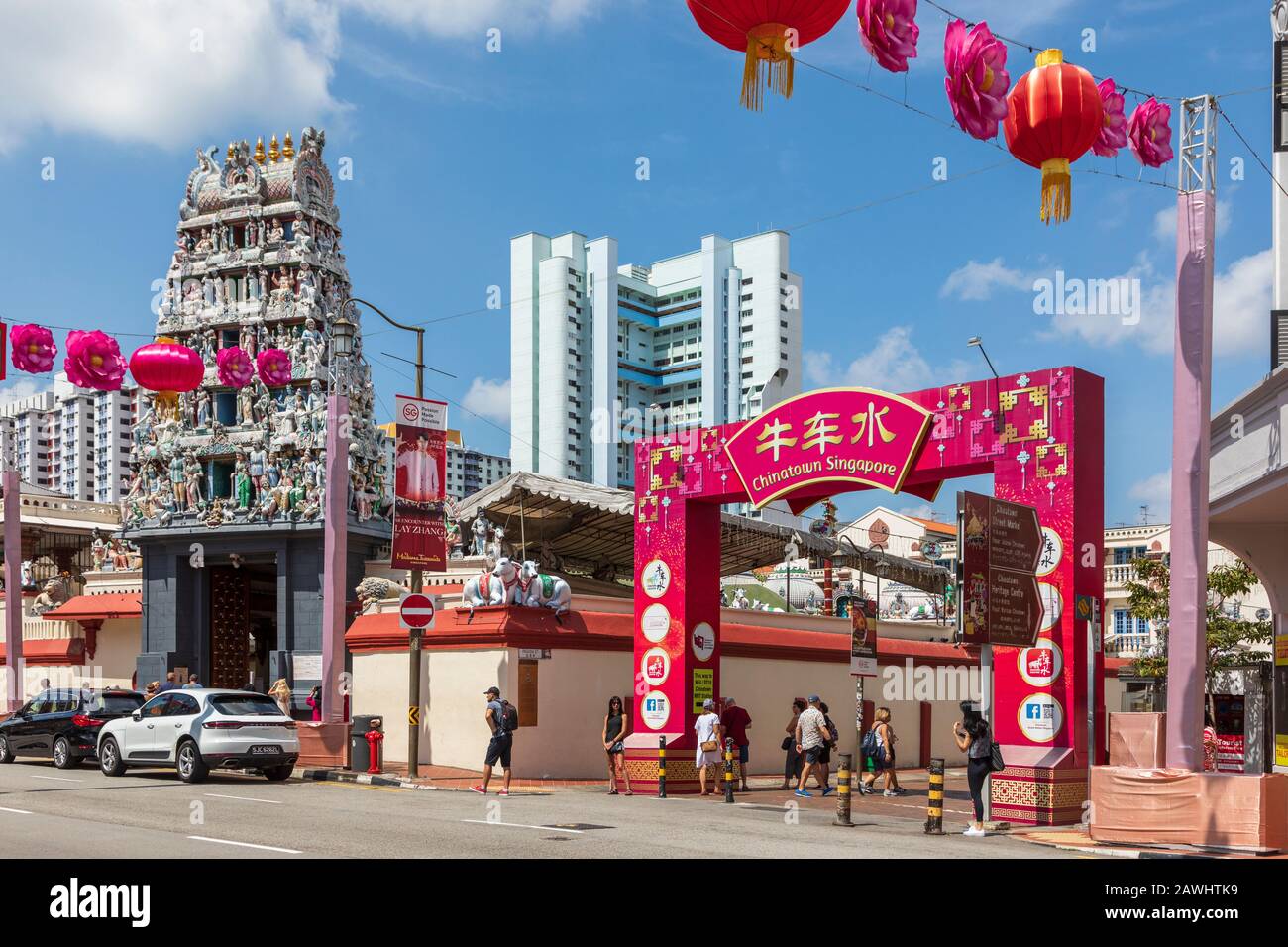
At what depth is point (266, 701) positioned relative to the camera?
930 inches

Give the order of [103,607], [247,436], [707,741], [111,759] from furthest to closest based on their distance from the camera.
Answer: [103,607], [247,436], [111,759], [707,741]

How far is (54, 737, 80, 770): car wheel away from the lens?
25.6 m

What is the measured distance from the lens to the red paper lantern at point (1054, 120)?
1377cm

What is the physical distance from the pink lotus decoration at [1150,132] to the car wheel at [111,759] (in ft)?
61.8

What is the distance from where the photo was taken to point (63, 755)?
1012 inches

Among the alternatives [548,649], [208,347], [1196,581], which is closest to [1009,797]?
[1196,581]

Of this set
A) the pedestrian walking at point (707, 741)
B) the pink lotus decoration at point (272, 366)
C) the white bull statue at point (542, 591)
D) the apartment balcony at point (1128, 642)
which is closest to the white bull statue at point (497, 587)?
the white bull statue at point (542, 591)

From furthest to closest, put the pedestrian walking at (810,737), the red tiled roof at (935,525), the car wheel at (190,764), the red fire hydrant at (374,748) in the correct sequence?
the red tiled roof at (935,525) → the red fire hydrant at (374,748) → the pedestrian walking at (810,737) → the car wheel at (190,764)

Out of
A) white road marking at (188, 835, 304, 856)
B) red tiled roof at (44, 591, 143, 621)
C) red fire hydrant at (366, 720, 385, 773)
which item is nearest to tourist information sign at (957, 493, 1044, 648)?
white road marking at (188, 835, 304, 856)

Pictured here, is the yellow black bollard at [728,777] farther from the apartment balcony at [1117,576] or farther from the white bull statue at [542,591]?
the apartment balcony at [1117,576]

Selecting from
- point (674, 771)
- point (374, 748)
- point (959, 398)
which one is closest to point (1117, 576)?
point (674, 771)

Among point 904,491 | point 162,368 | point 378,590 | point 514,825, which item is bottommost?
point 514,825

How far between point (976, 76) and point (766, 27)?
2777 millimetres

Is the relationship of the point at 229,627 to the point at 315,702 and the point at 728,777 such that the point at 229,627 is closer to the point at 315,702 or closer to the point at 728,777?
the point at 315,702
